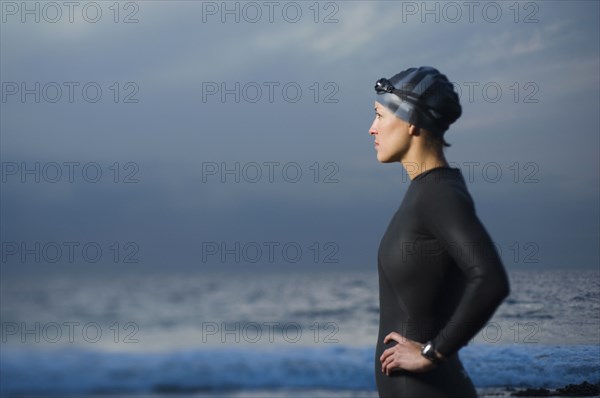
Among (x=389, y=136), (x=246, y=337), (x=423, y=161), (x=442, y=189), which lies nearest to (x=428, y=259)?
(x=442, y=189)

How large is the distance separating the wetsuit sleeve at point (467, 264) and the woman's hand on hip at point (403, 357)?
0.07m

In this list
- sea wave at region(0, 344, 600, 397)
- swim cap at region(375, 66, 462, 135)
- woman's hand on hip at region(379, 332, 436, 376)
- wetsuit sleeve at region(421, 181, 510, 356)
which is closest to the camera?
wetsuit sleeve at region(421, 181, 510, 356)

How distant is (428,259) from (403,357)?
0.89ft

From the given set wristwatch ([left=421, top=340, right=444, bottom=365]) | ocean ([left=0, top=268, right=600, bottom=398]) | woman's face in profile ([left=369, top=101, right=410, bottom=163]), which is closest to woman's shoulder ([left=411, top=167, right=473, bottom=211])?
woman's face in profile ([left=369, top=101, right=410, bottom=163])

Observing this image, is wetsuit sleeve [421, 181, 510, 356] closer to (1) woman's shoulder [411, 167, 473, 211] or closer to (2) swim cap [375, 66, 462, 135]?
(1) woman's shoulder [411, 167, 473, 211]

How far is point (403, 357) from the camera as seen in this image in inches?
75.7

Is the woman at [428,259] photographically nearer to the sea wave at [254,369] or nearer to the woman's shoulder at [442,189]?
the woman's shoulder at [442,189]

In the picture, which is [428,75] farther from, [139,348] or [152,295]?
[152,295]

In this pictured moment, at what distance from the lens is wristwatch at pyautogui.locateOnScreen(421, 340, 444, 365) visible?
6.10ft

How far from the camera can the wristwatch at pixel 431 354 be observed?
6.10 ft

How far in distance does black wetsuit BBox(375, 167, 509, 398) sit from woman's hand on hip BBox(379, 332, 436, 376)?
2cm

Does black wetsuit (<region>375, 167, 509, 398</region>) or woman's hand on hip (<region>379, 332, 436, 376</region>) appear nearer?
black wetsuit (<region>375, 167, 509, 398</region>)

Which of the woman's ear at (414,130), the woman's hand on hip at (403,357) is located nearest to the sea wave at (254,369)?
the woman's hand on hip at (403,357)

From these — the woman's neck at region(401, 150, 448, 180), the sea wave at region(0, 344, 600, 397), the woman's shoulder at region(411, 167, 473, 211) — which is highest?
the woman's neck at region(401, 150, 448, 180)
